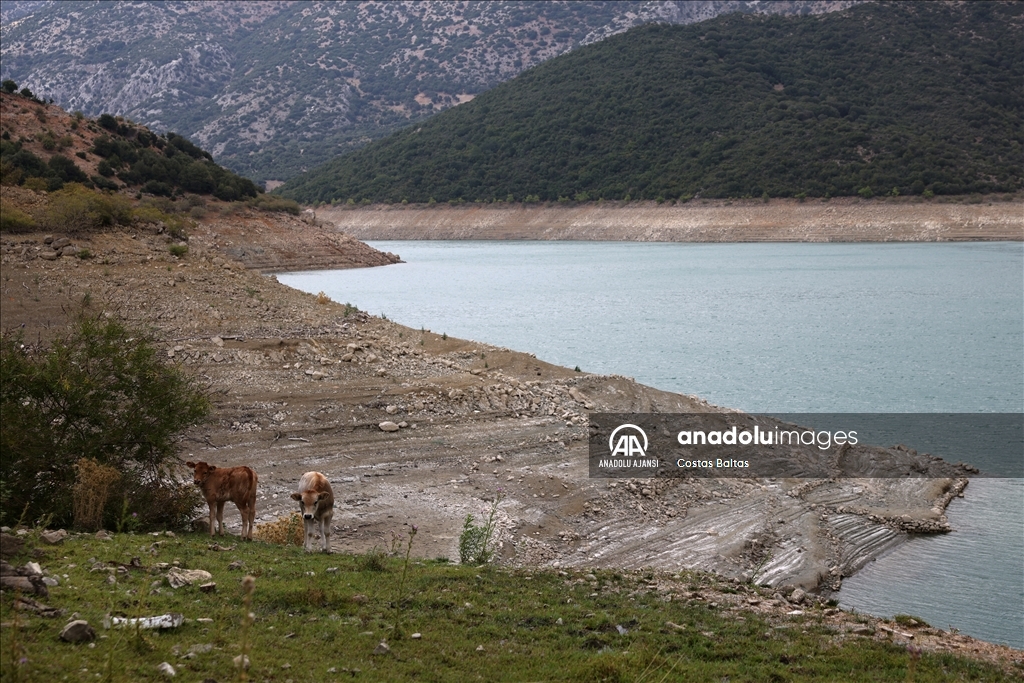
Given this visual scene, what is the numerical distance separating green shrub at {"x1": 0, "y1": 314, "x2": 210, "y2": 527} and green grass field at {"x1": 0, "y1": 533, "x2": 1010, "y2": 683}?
847 mm

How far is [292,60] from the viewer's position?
164 metres

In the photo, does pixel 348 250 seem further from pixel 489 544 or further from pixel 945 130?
pixel 945 130

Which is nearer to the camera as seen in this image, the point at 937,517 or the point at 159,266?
the point at 937,517

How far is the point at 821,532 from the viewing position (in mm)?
10766

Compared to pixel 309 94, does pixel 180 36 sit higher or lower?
higher

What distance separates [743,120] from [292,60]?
99442 mm

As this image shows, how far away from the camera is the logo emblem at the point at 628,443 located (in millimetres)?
13055

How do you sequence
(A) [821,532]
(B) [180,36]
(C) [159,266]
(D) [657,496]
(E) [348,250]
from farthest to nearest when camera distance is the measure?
(B) [180,36], (E) [348,250], (C) [159,266], (D) [657,496], (A) [821,532]

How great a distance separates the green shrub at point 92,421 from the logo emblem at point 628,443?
5918 millimetres

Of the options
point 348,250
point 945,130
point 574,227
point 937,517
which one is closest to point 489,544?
point 937,517

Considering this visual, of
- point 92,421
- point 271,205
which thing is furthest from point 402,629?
point 271,205

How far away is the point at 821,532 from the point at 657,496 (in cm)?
193

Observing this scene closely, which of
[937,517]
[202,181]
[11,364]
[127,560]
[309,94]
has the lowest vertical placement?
[937,517]

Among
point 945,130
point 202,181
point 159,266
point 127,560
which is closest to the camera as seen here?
point 127,560
